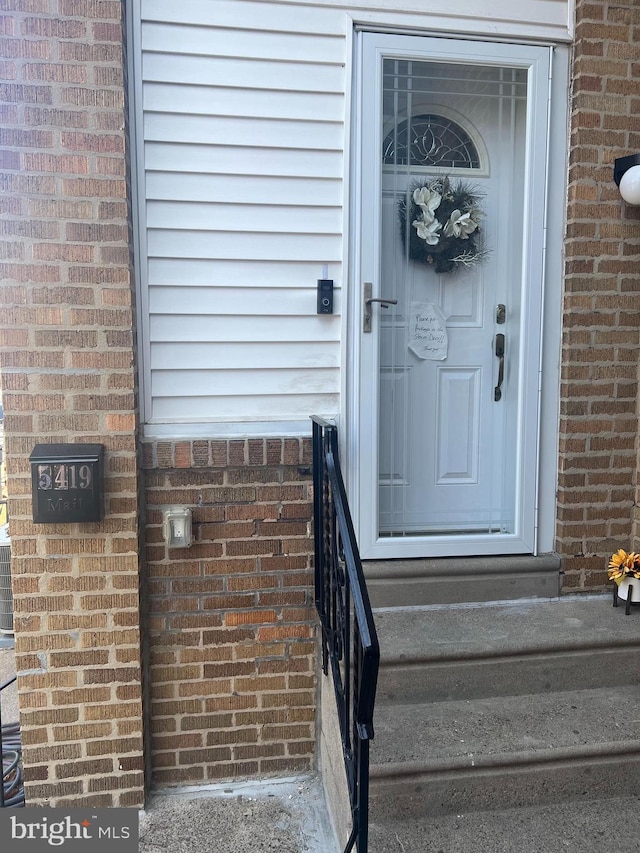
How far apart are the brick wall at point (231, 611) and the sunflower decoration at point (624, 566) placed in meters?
1.23

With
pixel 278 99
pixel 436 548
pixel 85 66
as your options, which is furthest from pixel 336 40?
pixel 436 548

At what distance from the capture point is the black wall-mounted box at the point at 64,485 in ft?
6.81

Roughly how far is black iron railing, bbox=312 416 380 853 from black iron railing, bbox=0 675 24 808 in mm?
1209

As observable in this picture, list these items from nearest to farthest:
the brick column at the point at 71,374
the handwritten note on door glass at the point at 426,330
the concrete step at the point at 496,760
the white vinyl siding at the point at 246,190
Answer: the concrete step at the point at 496,760, the brick column at the point at 71,374, the white vinyl siding at the point at 246,190, the handwritten note on door glass at the point at 426,330

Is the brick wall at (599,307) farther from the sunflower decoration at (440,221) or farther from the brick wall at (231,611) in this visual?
the brick wall at (231,611)

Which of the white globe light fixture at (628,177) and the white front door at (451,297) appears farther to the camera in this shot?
the white front door at (451,297)

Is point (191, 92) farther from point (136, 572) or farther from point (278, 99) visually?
point (136, 572)

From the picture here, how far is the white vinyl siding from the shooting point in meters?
2.25

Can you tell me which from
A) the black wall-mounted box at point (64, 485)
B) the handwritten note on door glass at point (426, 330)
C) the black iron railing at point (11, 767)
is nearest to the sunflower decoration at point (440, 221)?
the handwritten note on door glass at point (426, 330)

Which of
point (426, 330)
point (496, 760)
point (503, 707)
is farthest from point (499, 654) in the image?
point (426, 330)

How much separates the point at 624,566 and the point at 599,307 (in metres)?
1.04

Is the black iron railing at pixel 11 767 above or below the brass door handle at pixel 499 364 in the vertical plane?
below

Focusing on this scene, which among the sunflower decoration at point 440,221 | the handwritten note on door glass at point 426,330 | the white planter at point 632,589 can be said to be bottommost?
the white planter at point 632,589

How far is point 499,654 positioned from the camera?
86.4 inches
